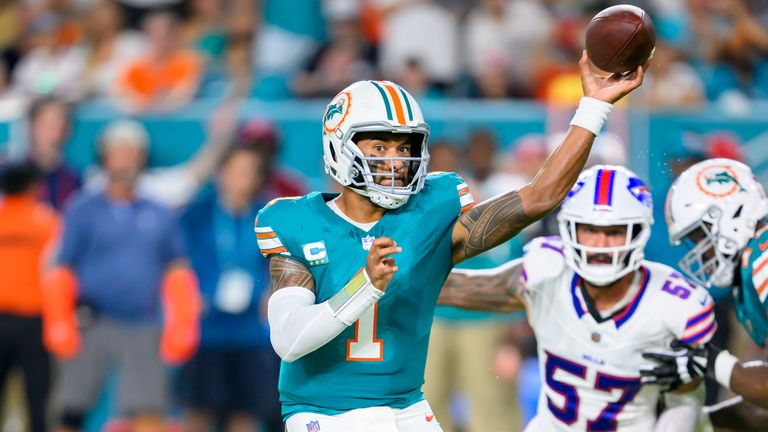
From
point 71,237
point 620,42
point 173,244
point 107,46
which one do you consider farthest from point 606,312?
point 107,46

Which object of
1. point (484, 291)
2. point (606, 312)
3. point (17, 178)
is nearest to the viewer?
point (606, 312)

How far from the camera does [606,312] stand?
507 cm

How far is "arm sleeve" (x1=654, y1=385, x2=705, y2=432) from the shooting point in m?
4.95

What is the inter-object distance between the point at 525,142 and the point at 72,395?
10.7 ft

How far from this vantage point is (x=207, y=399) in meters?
7.95

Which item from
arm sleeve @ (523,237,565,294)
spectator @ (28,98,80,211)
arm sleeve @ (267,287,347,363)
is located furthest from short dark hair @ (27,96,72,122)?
arm sleeve @ (267,287,347,363)

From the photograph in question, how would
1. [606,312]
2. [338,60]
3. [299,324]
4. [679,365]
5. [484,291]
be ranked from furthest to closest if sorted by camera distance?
1. [338,60]
2. [484,291]
3. [606,312]
4. [679,365]
5. [299,324]

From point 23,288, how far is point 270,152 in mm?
1773

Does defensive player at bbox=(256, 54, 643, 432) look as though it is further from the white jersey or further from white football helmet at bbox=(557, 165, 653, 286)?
the white jersey

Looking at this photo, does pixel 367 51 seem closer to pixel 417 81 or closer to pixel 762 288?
pixel 417 81

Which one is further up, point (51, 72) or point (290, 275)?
point (290, 275)

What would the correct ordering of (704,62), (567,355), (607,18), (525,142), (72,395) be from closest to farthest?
(607,18), (567,355), (72,395), (525,142), (704,62)

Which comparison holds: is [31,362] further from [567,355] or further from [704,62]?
[704,62]

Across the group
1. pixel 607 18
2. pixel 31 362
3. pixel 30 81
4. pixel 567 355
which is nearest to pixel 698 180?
pixel 567 355
